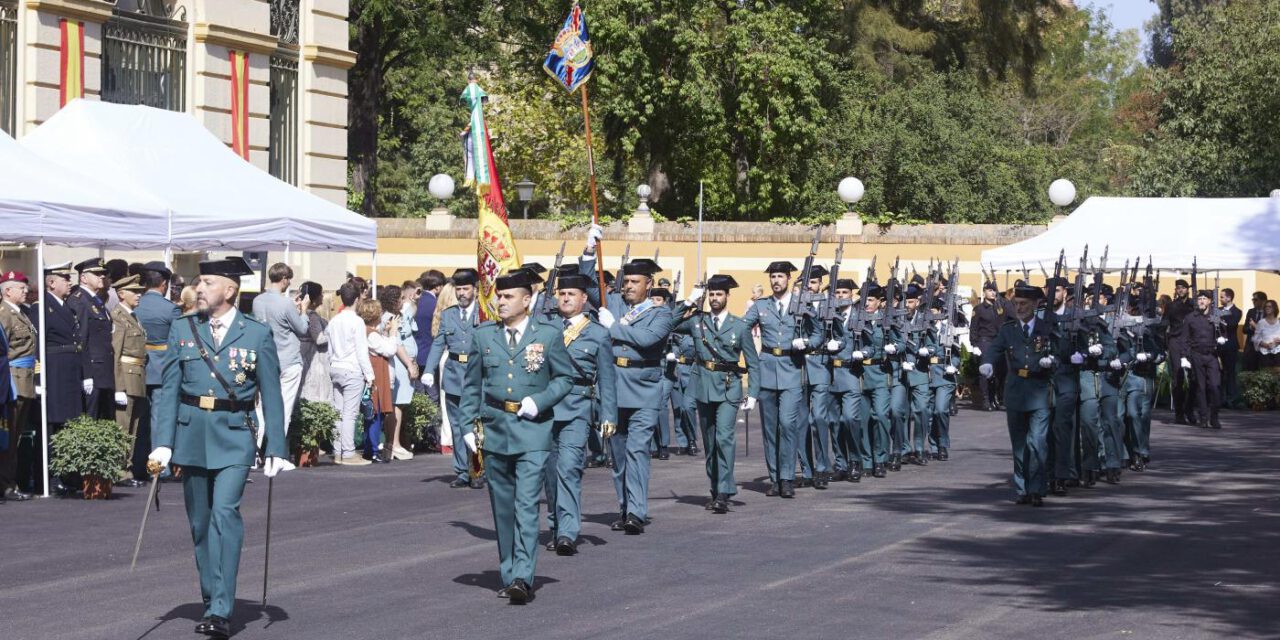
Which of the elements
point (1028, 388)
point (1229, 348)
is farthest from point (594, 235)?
point (1229, 348)

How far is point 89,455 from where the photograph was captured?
1544 cm

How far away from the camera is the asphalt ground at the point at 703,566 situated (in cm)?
990

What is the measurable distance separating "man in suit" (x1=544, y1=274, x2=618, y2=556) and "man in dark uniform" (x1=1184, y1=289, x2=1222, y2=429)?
14.9 meters

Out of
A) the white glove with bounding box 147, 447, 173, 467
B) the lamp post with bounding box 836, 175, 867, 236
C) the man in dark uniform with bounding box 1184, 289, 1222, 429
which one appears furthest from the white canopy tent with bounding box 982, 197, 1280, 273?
the white glove with bounding box 147, 447, 173, 467

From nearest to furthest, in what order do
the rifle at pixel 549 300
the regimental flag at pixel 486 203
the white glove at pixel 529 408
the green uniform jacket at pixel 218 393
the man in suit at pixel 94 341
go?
1. the green uniform jacket at pixel 218 393
2. the white glove at pixel 529 408
3. the rifle at pixel 549 300
4. the man in suit at pixel 94 341
5. the regimental flag at pixel 486 203

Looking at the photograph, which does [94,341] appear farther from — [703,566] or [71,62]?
[71,62]

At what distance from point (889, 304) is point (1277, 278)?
17894 mm

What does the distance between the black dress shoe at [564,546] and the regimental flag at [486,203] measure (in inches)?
188

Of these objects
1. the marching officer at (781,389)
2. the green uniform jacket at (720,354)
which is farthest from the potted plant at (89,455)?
the marching officer at (781,389)

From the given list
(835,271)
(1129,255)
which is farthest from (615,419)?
(1129,255)

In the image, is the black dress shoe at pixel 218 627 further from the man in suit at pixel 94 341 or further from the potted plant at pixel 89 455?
the man in suit at pixel 94 341

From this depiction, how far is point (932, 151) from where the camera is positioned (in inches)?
1826

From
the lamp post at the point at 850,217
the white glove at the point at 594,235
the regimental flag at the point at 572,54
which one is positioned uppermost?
the regimental flag at the point at 572,54

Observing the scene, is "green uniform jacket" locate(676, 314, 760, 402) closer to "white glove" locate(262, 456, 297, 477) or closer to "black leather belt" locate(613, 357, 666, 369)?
"black leather belt" locate(613, 357, 666, 369)
